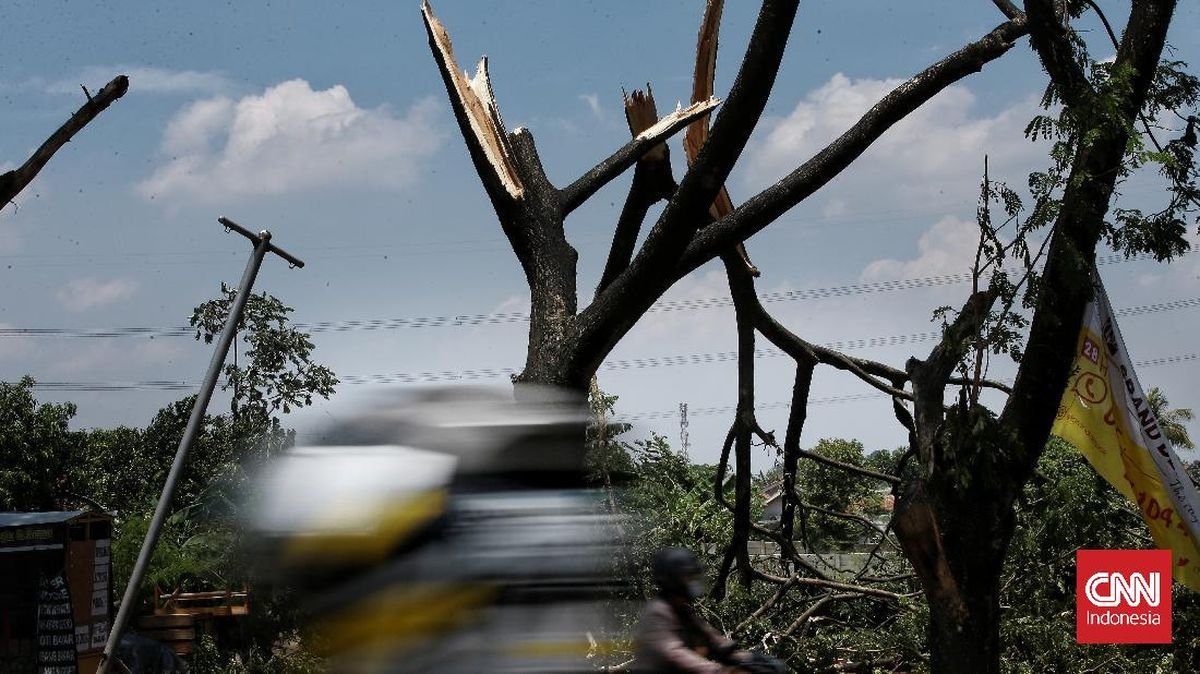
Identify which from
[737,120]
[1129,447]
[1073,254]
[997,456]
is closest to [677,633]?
[737,120]

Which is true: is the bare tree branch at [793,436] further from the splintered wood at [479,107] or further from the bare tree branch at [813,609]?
the splintered wood at [479,107]

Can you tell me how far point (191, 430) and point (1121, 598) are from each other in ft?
26.9

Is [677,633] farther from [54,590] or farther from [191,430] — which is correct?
[54,590]

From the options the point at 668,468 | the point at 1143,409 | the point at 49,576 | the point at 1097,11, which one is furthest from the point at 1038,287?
the point at 49,576

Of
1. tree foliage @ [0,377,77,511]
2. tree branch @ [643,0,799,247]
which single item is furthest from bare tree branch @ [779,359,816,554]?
tree foliage @ [0,377,77,511]

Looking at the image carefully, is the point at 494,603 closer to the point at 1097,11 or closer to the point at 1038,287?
the point at 1038,287

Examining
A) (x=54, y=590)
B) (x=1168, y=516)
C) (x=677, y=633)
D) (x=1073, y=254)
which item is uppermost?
(x=1073, y=254)

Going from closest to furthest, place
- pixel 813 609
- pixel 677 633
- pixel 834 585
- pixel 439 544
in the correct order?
1. pixel 439 544
2. pixel 677 633
3. pixel 813 609
4. pixel 834 585

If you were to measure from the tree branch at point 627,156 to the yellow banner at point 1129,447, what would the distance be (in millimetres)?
3051

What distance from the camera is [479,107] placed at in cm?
898

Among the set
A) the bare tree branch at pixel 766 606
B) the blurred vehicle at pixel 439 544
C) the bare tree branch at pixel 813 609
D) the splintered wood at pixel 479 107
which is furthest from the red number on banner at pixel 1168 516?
the blurred vehicle at pixel 439 544

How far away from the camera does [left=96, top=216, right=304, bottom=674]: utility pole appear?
1188 cm

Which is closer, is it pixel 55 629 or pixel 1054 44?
pixel 1054 44

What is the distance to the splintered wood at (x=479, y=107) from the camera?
8.63 meters
